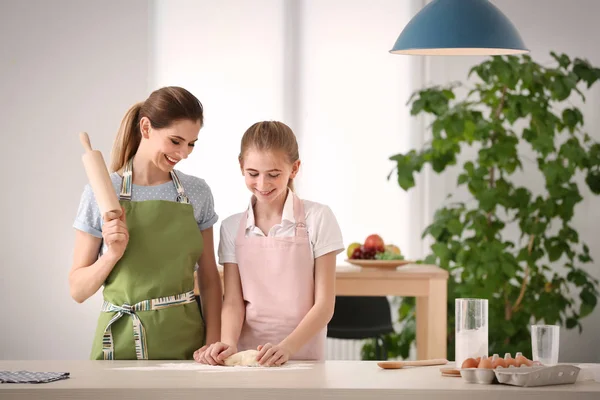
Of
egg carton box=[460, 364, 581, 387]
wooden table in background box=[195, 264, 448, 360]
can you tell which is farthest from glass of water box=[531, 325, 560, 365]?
wooden table in background box=[195, 264, 448, 360]

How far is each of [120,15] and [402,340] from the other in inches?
96.9

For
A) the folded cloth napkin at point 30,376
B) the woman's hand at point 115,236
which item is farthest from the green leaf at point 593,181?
the folded cloth napkin at point 30,376

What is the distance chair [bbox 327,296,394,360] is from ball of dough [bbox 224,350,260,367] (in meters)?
2.38

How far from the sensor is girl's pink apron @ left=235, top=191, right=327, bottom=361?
7.34ft

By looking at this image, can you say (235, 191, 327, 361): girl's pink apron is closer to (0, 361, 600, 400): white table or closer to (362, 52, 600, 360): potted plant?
(0, 361, 600, 400): white table

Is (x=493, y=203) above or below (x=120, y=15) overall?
below

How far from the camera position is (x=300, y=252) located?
2256mm

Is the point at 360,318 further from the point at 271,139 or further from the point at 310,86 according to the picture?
the point at 271,139

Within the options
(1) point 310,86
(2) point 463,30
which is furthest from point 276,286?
(1) point 310,86

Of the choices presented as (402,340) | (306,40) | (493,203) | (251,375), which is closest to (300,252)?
(251,375)

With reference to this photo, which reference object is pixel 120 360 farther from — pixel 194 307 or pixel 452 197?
pixel 452 197

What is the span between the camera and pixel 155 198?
2264 millimetres

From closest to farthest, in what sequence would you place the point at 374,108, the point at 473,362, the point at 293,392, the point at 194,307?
1. the point at 293,392
2. the point at 473,362
3. the point at 194,307
4. the point at 374,108

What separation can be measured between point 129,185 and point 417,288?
1797mm
